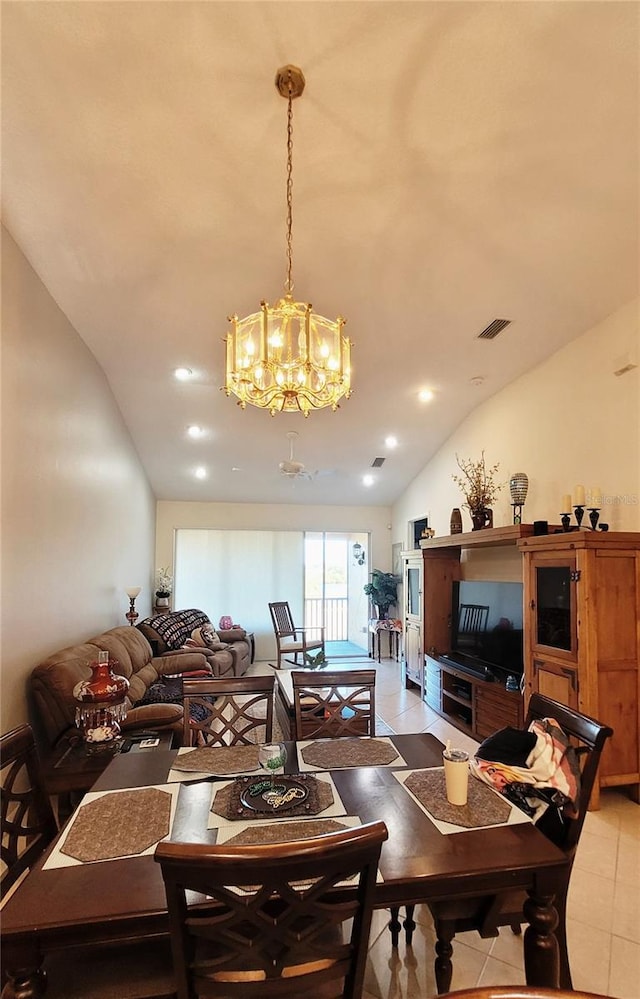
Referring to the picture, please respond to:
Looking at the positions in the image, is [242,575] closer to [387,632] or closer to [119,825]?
[387,632]

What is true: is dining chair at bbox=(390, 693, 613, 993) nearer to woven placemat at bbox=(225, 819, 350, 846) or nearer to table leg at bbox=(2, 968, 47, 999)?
woven placemat at bbox=(225, 819, 350, 846)

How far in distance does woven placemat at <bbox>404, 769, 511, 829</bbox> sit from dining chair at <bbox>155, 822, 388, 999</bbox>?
0.56m

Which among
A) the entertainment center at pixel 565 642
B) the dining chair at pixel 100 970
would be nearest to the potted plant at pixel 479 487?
the entertainment center at pixel 565 642

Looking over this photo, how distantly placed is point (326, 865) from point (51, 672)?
8.77ft

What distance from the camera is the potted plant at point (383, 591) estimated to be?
8.05 meters

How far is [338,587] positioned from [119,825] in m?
7.56

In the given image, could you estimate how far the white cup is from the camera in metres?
1.58

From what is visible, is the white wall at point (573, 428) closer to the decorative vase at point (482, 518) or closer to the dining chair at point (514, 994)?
the decorative vase at point (482, 518)

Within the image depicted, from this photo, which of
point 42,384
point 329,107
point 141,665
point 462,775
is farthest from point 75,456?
point 462,775

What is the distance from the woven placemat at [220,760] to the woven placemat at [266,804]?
12cm

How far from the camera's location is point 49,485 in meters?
3.40

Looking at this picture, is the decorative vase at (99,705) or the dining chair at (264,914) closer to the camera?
the dining chair at (264,914)

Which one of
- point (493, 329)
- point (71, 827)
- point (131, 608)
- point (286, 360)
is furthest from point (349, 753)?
point (131, 608)

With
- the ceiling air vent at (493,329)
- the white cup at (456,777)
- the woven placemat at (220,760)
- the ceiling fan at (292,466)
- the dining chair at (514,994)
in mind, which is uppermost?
the ceiling air vent at (493,329)
